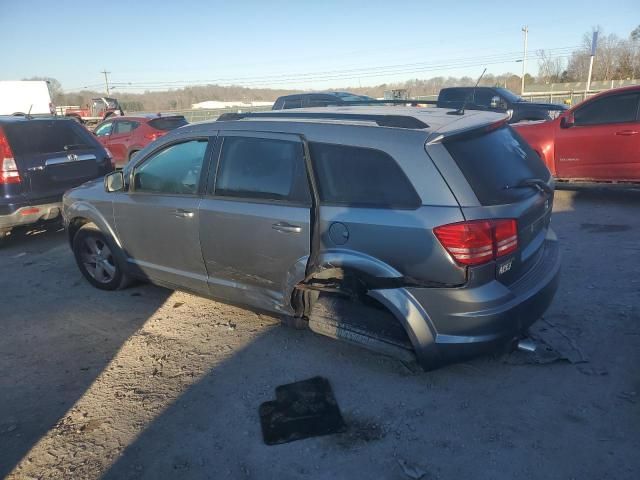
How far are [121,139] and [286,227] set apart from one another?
36.9ft

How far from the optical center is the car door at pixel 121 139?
1277 centimetres

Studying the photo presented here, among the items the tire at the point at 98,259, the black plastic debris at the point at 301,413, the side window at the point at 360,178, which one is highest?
the side window at the point at 360,178

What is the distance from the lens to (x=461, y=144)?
9.45 feet

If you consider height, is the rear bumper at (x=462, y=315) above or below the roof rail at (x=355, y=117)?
below

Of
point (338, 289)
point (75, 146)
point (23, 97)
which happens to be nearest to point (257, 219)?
point (338, 289)

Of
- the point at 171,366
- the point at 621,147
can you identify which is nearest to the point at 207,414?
the point at 171,366

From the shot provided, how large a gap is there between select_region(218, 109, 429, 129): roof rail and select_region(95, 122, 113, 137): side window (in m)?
10.9

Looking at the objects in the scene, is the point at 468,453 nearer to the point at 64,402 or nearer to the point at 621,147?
the point at 64,402

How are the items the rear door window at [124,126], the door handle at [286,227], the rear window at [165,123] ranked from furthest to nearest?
the rear door window at [124,126] < the rear window at [165,123] < the door handle at [286,227]

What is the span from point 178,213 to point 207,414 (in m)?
1.67

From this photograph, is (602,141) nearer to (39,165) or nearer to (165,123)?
(39,165)

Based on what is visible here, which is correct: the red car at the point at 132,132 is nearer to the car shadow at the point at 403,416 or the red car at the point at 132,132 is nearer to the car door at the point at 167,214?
the car door at the point at 167,214

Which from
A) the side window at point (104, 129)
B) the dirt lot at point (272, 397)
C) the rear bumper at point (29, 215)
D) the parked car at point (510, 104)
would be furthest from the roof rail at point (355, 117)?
the side window at point (104, 129)

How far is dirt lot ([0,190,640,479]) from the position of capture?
2.51m
